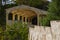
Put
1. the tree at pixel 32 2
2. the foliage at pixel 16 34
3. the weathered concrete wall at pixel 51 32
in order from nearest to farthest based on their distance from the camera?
the weathered concrete wall at pixel 51 32 < the foliage at pixel 16 34 < the tree at pixel 32 2

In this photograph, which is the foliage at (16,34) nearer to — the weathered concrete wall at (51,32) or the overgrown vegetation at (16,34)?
the overgrown vegetation at (16,34)

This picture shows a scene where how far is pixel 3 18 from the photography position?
20.8 metres

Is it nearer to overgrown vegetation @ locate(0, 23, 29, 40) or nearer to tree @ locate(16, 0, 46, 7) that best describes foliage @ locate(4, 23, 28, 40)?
overgrown vegetation @ locate(0, 23, 29, 40)

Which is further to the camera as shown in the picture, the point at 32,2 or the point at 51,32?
the point at 32,2

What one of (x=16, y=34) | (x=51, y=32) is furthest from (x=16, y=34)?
(x=51, y=32)

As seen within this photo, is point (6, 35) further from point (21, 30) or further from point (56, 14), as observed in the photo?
point (56, 14)

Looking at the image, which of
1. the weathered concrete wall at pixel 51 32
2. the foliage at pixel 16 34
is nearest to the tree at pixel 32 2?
the foliage at pixel 16 34

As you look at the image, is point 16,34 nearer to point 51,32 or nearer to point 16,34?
point 16,34

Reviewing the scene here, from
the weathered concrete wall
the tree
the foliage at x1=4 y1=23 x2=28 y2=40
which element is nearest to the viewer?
the weathered concrete wall

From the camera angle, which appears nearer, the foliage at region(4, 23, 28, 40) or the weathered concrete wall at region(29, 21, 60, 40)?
the weathered concrete wall at region(29, 21, 60, 40)

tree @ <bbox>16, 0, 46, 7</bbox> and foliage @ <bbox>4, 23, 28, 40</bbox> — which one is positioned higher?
tree @ <bbox>16, 0, 46, 7</bbox>

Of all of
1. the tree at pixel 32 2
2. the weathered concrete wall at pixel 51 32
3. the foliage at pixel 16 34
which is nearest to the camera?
the weathered concrete wall at pixel 51 32

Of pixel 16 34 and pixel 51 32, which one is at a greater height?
pixel 51 32

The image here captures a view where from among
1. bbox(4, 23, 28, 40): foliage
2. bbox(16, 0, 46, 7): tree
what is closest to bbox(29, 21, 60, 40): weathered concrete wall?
bbox(4, 23, 28, 40): foliage
